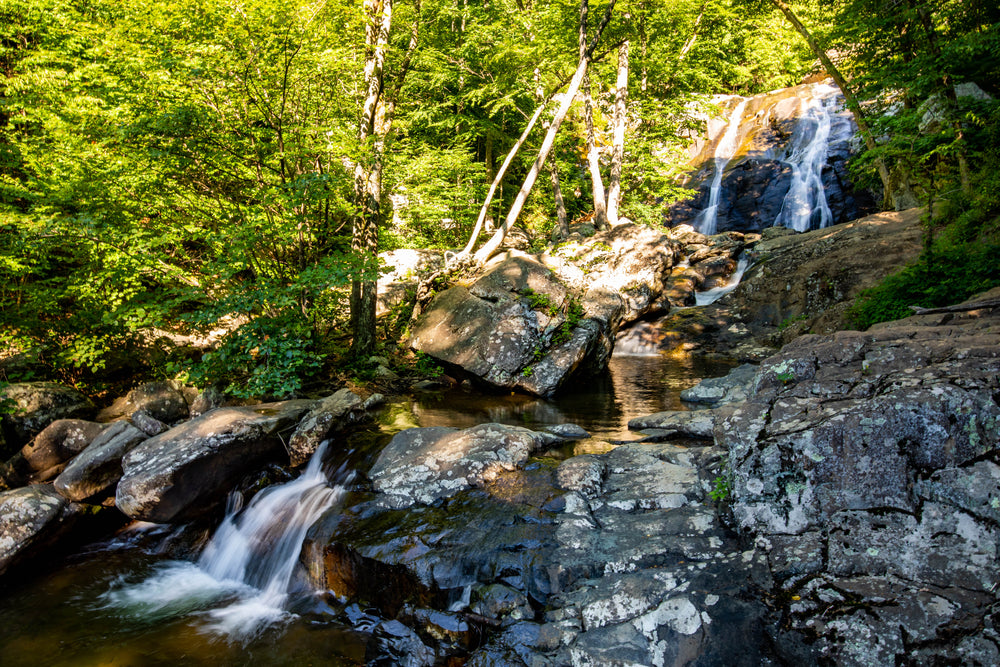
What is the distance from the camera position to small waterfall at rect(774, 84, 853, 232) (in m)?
17.3

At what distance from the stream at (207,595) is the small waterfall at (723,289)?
332 inches

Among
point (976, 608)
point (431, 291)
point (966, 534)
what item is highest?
point (431, 291)

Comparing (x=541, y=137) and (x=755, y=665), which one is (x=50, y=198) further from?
(x=541, y=137)

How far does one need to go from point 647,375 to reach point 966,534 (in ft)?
24.2

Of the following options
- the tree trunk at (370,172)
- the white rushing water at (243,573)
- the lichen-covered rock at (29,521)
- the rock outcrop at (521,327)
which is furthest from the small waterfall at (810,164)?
the lichen-covered rock at (29,521)

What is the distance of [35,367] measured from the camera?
7750 millimetres

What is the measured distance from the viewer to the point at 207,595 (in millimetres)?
4621

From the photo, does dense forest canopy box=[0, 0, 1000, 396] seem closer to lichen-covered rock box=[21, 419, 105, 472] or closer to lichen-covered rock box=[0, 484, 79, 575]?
lichen-covered rock box=[21, 419, 105, 472]

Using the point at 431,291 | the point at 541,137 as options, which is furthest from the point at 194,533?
the point at 541,137

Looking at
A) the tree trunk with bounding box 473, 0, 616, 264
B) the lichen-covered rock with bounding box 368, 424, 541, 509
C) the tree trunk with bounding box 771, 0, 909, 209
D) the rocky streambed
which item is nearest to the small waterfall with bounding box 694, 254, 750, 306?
the tree trunk with bounding box 771, 0, 909, 209

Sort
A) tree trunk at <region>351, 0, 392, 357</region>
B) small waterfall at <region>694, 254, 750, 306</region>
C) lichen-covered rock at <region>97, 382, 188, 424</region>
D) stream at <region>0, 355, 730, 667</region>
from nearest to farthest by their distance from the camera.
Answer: stream at <region>0, 355, 730, 667</region> → lichen-covered rock at <region>97, 382, 188, 424</region> → tree trunk at <region>351, 0, 392, 357</region> → small waterfall at <region>694, 254, 750, 306</region>

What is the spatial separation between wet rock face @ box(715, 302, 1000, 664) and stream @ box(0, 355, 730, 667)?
2.51 meters

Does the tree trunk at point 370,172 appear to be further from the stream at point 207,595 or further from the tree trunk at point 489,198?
the stream at point 207,595

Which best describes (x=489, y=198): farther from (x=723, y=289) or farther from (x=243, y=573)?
(x=243, y=573)
